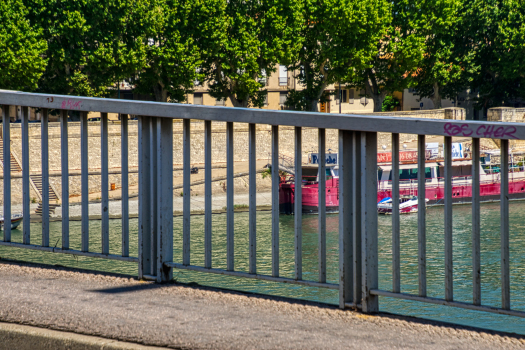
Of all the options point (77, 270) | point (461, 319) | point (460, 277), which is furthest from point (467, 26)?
point (77, 270)

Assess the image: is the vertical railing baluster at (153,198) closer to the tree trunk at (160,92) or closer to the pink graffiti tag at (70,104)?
the pink graffiti tag at (70,104)

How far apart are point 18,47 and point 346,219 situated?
29.8m

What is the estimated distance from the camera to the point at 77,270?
3.57 m

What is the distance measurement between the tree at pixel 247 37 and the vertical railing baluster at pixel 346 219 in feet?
103

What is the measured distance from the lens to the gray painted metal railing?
8.54 ft

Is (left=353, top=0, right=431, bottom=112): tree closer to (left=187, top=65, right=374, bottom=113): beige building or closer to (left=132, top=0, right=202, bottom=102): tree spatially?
(left=187, top=65, right=374, bottom=113): beige building

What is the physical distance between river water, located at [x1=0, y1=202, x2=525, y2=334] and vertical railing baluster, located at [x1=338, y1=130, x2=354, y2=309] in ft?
13.6

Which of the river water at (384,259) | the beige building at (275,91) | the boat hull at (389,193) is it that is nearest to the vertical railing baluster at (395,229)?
the river water at (384,259)

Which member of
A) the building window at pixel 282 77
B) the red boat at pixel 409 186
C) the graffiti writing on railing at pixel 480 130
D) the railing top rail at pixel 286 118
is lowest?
the red boat at pixel 409 186

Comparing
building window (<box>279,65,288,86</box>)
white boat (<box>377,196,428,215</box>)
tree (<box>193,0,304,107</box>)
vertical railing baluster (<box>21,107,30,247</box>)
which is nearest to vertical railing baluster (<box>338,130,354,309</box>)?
vertical railing baluster (<box>21,107,30,247</box>)

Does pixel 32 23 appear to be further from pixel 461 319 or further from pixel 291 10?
pixel 461 319

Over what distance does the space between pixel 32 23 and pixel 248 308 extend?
103ft

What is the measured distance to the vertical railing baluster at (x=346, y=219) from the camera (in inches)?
112

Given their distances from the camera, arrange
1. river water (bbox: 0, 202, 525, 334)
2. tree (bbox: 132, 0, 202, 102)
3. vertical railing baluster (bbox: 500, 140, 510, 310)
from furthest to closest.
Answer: tree (bbox: 132, 0, 202, 102)
river water (bbox: 0, 202, 525, 334)
vertical railing baluster (bbox: 500, 140, 510, 310)
